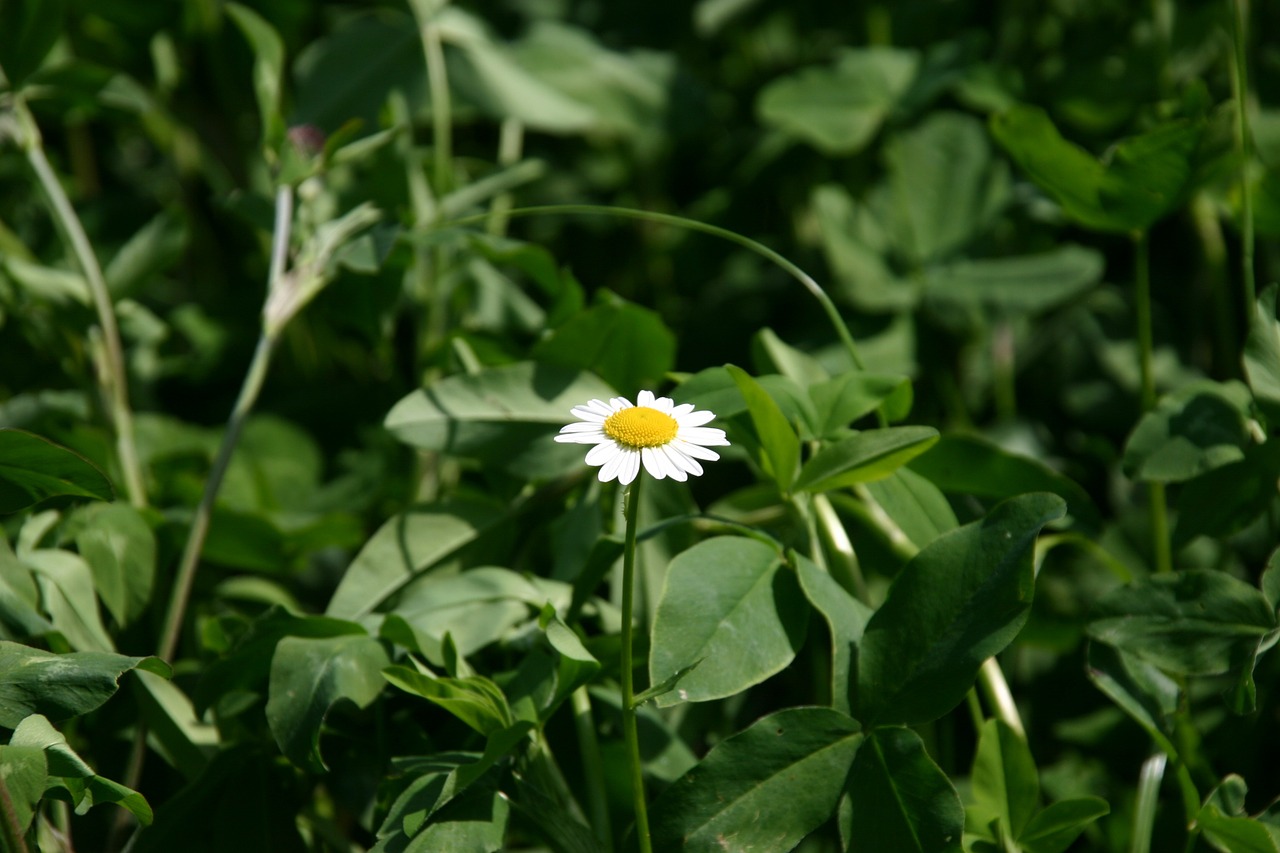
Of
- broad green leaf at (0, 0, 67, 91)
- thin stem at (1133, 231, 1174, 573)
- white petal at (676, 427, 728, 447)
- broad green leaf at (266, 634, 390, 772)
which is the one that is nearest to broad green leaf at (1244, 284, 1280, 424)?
thin stem at (1133, 231, 1174, 573)

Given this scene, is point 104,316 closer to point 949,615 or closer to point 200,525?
point 200,525

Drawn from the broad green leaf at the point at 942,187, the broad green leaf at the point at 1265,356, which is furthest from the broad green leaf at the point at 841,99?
the broad green leaf at the point at 1265,356

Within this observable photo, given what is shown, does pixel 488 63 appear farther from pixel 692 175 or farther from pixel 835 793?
pixel 835 793

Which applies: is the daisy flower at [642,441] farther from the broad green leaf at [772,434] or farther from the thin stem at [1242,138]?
the thin stem at [1242,138]

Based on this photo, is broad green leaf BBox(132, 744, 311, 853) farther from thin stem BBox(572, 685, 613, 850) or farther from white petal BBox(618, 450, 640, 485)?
white petal BBox(618, 450, 640, 485)

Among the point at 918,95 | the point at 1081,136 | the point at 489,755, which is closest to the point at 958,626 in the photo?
the point at 489,755

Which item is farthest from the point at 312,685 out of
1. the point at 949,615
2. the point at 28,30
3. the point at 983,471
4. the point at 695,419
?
the point at 28,30
